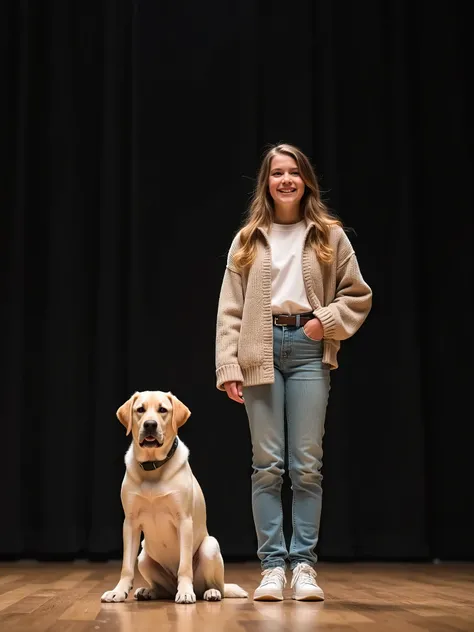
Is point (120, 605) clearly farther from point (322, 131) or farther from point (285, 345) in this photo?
point (322, 131)

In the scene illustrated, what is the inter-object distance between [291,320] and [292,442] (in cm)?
39

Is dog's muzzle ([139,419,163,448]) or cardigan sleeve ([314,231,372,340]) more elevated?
cardigan sleeve ([314,231,372,340])

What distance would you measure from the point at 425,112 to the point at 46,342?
249 cm

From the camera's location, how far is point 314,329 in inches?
111

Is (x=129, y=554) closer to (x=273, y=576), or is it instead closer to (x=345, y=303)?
(x=273, y=576)

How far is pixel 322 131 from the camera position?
505 centimetres

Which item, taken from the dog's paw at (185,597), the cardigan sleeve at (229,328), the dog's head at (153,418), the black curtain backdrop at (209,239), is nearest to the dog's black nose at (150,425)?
the dog's head at (153,418)

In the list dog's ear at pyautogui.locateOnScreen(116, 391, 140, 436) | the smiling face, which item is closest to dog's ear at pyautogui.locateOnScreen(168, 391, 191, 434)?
dog's ear at pyautogui.locateOnScreen(116, 391, 140, 436)

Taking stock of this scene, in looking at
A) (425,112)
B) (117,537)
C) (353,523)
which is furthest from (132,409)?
(425,112)

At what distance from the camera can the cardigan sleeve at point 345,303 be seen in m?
2.83

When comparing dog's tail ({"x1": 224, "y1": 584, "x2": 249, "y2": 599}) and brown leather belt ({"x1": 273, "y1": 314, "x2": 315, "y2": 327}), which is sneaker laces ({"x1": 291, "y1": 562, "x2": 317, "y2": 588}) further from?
brown leather belt ({"x1": 273, "y1": 314, "x2": 315, "y2": 327})

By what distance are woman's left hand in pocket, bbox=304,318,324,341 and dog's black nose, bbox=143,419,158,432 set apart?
553mm

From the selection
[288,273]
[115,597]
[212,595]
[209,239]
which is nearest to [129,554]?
[115,597]

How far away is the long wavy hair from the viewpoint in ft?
9.64
